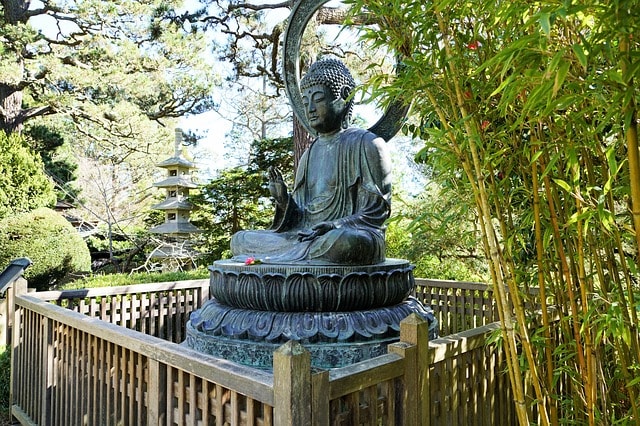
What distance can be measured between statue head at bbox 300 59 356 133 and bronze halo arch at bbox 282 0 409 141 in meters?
0.35

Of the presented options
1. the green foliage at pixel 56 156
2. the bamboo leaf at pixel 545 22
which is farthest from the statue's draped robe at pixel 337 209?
the green foliage at pixel 56 156

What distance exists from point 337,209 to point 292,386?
218 cm

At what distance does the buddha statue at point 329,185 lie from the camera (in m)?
3.24

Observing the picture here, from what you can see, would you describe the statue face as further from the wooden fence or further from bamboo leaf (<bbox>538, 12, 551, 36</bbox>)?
bamboo leaf (<bbox>538, 12, 551, 36</bbox>)

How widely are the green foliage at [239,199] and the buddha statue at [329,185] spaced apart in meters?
7.32

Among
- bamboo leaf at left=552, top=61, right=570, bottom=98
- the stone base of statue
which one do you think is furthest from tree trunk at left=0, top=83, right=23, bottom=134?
bamboo leaf at left=552, top=61, right=570, bottom=98

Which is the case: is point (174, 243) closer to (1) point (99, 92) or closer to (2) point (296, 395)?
(1) point (99, 92)

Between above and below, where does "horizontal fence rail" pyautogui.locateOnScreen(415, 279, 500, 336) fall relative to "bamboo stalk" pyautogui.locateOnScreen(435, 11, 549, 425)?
below

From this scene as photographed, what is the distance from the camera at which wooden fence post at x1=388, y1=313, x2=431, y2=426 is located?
185 centimetres

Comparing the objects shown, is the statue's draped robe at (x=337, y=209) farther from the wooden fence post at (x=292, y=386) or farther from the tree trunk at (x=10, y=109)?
the tree trunk at (x=10, y=109)

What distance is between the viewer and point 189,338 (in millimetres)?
3205

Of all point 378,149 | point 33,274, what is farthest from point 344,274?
point 33,274

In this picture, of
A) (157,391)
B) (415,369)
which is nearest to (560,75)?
(415,369)

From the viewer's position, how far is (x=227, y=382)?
63.8 inches
